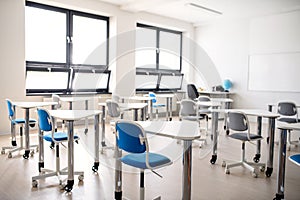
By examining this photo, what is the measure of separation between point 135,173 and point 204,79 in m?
6.69

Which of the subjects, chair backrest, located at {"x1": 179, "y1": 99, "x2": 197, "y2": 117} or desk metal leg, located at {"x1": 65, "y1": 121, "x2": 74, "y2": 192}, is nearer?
desk metal leg, located at {"x1": 65, "y1": 121, "x2": 74, "y2": 192}

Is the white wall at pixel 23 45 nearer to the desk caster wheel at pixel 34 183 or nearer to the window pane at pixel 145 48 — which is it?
the window pane at pixel 145 48

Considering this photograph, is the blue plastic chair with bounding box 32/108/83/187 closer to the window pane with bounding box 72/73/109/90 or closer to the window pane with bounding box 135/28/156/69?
the window pane with bounding box 72/73/109/90

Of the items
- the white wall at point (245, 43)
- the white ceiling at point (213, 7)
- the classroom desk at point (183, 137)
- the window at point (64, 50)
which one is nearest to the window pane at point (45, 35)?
the window at point (64, 50)

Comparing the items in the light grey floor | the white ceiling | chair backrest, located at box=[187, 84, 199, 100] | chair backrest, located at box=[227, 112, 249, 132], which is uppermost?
the white ceiling

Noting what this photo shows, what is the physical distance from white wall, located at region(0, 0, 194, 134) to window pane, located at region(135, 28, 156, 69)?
14.6 inches

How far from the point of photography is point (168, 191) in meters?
2.94

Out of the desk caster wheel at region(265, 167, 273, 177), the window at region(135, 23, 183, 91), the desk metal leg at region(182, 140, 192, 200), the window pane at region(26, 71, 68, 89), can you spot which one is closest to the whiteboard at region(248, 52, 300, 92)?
the window at region(135, 23, 183, 91)

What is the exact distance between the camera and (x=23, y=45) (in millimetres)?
5855

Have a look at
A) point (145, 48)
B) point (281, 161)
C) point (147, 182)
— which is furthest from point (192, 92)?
point (281, 161)

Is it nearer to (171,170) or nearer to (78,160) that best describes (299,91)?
(171,170)

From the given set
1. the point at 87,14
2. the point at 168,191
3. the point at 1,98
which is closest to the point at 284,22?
the point at 87,14

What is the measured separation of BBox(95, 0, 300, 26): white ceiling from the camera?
22.7 ft

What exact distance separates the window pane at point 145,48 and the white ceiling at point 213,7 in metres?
0.71
